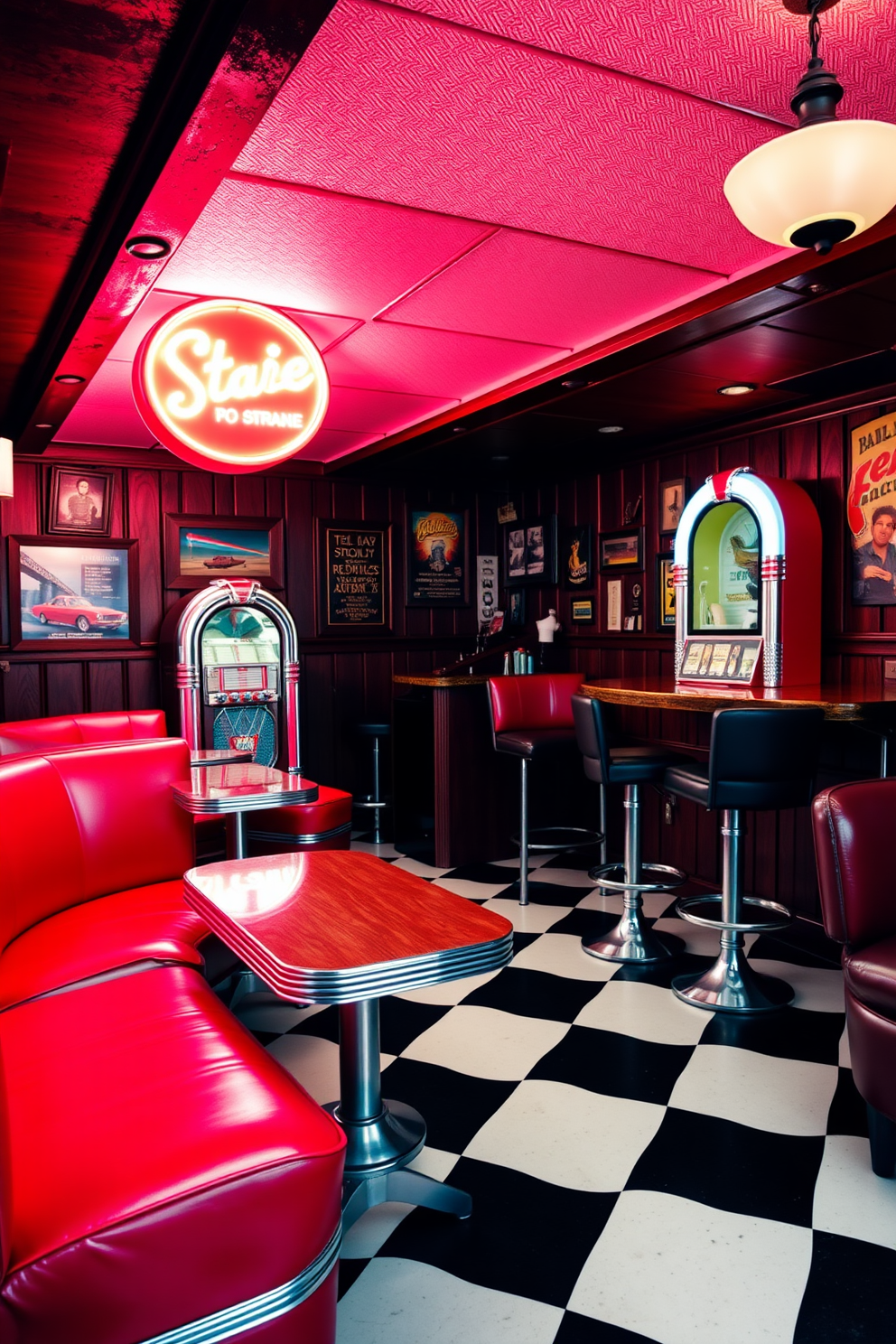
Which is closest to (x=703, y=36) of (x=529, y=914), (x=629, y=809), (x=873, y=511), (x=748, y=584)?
(x=873, y=511)

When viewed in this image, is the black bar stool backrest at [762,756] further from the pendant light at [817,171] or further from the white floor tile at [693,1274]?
the pendant light at [817,171]

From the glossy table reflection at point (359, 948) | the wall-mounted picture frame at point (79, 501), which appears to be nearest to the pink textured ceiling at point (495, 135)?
the glossy table reflection at point (359, 948)

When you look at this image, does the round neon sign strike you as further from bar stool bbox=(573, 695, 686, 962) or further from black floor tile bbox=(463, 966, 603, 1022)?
black floor tile bbox=(463, 966, 603, 1022)

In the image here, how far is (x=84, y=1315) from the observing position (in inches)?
45.9

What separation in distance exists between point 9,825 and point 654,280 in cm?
269

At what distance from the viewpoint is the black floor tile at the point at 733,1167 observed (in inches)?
81.4

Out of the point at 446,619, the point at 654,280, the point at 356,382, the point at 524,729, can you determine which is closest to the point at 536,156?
the point at 654,280

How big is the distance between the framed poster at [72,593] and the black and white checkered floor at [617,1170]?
112 inches

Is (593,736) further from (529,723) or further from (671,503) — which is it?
(671,503)

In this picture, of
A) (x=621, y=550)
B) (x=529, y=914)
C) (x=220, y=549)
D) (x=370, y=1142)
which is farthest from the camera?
(x=220, y=549)

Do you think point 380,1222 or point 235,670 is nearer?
point 380,1222

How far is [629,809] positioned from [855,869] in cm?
157

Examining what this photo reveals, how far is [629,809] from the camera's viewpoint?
380cm

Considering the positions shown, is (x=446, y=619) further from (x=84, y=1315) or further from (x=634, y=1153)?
(x=84, y=1315)
